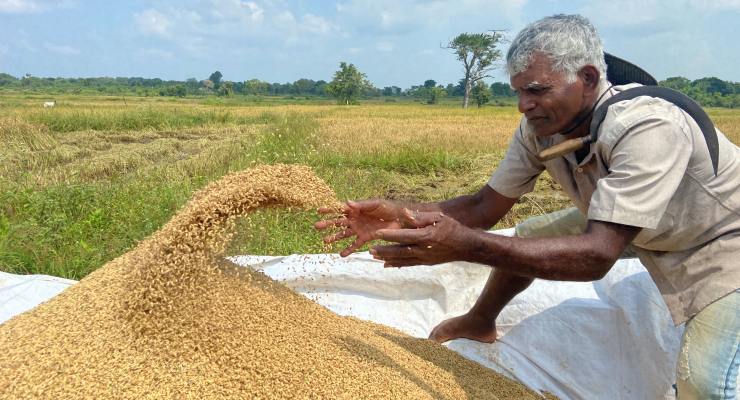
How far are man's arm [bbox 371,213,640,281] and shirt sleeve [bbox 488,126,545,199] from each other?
0.72 meters

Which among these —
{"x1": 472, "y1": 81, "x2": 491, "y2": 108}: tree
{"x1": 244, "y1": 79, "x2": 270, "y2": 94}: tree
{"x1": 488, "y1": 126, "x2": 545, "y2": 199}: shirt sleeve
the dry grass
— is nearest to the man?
{"x1": 488, "y1": 126, "x2": 545, "y2": 199}: shirt sleeve

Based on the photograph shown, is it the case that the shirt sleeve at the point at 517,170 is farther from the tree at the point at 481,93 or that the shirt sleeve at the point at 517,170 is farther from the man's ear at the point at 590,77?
the tree at the point at 481,93

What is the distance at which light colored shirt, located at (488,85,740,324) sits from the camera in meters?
1.64

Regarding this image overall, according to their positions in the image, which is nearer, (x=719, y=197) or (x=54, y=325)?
(x=719, y=197)

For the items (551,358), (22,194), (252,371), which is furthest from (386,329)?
(22,194)

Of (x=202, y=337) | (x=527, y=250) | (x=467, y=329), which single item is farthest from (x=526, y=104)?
(x=202, y=337)

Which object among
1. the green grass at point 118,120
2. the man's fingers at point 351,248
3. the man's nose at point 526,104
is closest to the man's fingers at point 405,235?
the man's fingers at point 351,248

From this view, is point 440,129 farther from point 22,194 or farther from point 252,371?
point 252,371

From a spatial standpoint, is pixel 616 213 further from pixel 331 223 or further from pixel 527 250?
pixel 331 223

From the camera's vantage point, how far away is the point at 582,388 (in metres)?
2.46

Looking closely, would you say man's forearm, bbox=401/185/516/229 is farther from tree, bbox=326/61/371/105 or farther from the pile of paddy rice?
tree, bbox=326/61/371/105

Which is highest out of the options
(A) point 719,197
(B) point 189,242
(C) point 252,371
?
(A) point 719,197

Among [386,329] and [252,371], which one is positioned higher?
[252,371]

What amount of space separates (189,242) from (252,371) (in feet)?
1.57
